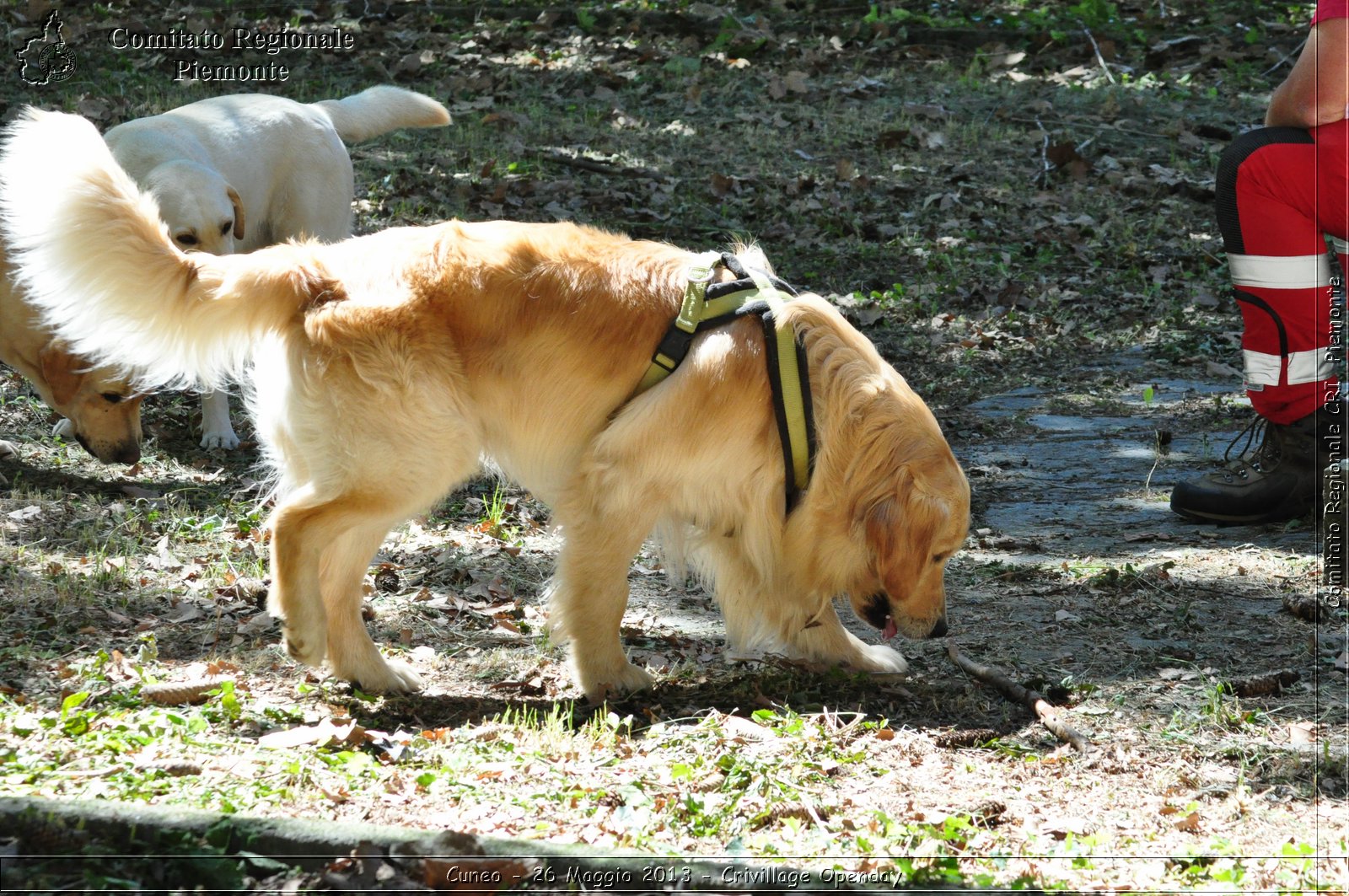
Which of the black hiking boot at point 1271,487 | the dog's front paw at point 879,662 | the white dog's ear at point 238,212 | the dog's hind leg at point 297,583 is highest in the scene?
the white dog's ear at point 238,212

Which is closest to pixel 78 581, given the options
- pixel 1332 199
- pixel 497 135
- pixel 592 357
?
pixel 592 357

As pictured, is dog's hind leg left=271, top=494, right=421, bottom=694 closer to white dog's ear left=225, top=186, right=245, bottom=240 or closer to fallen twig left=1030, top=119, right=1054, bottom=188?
white dog's ear left=225, top=186, right=245, bottom=240

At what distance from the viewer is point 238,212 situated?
641 centimetres

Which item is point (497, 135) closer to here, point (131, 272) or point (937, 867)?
point (131, 272)

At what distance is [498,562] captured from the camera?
5.21 meters

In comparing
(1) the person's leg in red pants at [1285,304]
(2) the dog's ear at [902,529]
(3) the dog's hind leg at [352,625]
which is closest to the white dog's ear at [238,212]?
(3) the dog's hind leg at [352,625]

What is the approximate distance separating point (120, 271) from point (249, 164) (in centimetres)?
338

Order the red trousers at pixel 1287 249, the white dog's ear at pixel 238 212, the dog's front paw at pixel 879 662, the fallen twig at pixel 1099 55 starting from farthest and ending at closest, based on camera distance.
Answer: the fallen twig at pixel 1099 55 → the white dog's ear at pixel 238 212 → the red trousers at pixel 1287 249 → the dog's front paw at pixel 879 662

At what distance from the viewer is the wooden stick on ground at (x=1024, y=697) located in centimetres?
358

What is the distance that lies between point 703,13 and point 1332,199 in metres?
9.29

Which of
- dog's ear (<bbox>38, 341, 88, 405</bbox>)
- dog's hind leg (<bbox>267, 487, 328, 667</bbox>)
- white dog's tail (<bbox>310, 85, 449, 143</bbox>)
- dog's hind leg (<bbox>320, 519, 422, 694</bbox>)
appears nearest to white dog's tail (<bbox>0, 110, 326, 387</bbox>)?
dog's hind leg (<bbox>267, 487, 328, 667</bbox>)

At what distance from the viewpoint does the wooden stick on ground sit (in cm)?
358

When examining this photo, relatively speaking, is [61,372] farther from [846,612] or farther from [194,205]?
[846,612]

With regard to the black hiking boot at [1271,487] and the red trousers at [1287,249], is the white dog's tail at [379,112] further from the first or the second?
the black hiking boot at [1271,487]
